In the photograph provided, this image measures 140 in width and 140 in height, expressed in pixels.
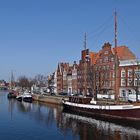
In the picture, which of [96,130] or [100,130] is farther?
[96,130]

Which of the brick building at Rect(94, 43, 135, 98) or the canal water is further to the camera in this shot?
the brick building at Rect(94, 43, 135, 98)

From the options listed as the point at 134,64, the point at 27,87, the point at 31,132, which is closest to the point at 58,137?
the point at 31,132

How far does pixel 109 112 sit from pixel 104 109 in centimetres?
150

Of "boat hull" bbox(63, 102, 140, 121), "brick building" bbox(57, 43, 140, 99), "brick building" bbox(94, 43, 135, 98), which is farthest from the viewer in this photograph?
"brick building" bbox(94, 43, 135, 98)

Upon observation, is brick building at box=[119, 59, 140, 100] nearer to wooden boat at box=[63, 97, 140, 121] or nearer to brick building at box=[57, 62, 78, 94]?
wooden boat at box=[63, 97, 140, 121]

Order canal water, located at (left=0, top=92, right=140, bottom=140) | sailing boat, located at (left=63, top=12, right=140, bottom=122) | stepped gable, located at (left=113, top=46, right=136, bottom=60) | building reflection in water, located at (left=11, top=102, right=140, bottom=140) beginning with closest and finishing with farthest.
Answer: canal water, located at (left=0, top=92, right=140, bottom=140) < building reflection in water, located at (left=11, top=102, right=140, bottom=140) < sailing boat, located at (left=63, top=12, right=140, bottom=122) < stepped gable, located at (left=113, top=46, right=136, bottom=60)

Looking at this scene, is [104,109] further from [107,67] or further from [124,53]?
[124,53]

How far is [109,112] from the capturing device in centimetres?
5859

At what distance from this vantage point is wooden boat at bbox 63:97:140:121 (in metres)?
54.4

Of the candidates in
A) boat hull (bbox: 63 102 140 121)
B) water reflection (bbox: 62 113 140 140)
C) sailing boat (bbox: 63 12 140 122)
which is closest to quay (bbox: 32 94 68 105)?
sailing boat (bbox: 63 12 140 122)

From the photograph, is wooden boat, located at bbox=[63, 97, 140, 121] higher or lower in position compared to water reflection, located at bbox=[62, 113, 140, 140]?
higher

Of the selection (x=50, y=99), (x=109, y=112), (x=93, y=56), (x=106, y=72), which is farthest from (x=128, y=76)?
(x=109, y=112)

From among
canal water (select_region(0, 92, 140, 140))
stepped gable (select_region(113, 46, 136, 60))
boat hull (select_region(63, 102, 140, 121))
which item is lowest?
canal water (select_region(0, 92, 140, 140))

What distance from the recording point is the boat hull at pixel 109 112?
5422 centimetres
